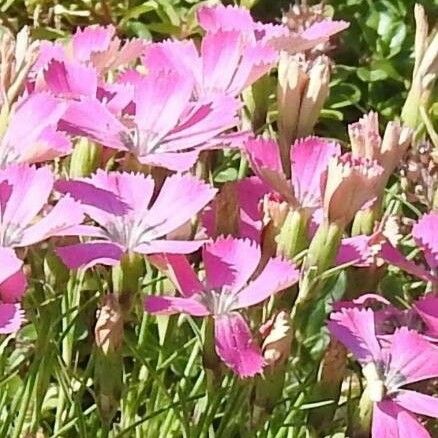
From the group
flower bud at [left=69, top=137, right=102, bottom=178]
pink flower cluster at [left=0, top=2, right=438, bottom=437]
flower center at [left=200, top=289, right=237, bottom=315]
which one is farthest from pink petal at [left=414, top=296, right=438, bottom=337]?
flower bud at [left=69, top=137, right=102, bottom=178]

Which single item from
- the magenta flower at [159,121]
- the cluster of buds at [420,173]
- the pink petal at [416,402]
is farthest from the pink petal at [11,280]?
the cluster of buds at [420,173]

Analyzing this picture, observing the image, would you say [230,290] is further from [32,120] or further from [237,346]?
[32,120]

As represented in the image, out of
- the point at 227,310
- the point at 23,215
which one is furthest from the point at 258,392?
the point at 23,215

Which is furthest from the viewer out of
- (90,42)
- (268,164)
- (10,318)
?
(90,42)

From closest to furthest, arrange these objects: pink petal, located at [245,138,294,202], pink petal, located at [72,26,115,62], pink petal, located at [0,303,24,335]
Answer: pink petal, located at [0,303,24,335] → pink petal, located at [245,138,294,202] → pink petal, located at [72,26,115,62]

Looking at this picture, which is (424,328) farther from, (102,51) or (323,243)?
(102,51)

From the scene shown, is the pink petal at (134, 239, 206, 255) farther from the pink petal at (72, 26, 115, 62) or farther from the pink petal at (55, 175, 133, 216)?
the pink petal at (72, 26, 115, 62)

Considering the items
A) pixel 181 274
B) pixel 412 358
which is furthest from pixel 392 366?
pixel 181 274
